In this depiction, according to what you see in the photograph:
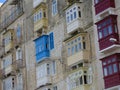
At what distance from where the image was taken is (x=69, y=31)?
36.8 meters

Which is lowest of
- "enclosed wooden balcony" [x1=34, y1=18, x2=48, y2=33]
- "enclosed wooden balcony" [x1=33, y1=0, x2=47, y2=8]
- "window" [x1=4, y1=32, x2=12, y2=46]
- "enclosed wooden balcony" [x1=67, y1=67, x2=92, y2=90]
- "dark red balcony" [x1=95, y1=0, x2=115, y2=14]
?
"enclosed wooden balcony" [x1=67, y1=67, x2=92, y2=90]

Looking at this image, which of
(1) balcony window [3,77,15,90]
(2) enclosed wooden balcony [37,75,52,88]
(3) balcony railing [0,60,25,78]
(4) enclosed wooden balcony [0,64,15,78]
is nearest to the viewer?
(2) enclosed wooden balcony [37,75,52,88]

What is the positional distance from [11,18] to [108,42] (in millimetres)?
20510

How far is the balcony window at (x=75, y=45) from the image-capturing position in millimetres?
34812

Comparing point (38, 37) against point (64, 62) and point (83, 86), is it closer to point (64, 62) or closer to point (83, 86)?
point (64, 62)

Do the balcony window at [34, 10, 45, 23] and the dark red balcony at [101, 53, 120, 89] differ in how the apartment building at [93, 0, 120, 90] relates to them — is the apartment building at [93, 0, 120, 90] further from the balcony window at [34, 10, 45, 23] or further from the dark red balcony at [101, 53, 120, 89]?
the balcony window at [34, 10, 45, 23]

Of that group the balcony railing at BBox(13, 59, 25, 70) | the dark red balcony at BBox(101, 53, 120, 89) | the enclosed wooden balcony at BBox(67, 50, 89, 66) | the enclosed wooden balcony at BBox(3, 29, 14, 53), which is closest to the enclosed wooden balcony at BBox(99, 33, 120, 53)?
the dark red balcony at BBox(101, 53, 120, 89)

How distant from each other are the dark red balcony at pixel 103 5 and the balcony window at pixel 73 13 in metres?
2.86

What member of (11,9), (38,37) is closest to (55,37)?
(38,37)

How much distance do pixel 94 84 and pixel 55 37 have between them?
7946mm

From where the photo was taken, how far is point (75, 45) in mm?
35688

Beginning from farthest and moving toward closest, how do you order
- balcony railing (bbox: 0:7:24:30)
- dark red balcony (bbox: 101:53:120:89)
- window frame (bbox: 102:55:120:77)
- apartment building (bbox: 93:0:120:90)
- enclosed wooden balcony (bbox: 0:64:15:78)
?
balcony railing (bbox: 0:7:24:30) → enclosed wooden balcony (bbox: 0:64:15:78) → apartment building (bbox: 93:0:120:90) → window frame (bbox: 102:55:120:77) → dark red balcony (bbox: 101:53:120:89)

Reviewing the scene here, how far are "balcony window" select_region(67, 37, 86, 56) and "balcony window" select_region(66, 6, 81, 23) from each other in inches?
80.6

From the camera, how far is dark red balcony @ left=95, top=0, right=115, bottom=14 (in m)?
32.2
